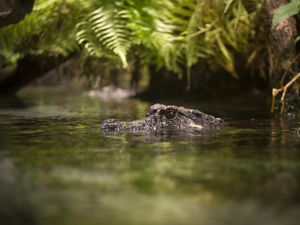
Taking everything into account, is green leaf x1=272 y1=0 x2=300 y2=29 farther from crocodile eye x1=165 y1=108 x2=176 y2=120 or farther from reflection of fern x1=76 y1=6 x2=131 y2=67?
reflection of fern x1=76 y1=6 x2=131 y2=67

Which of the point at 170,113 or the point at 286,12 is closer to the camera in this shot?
the point at 170,113

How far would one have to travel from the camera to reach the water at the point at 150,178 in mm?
937

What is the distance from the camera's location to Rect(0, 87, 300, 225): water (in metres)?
0.94

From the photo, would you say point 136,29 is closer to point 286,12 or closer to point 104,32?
point 104,32

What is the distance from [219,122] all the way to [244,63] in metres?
2.65

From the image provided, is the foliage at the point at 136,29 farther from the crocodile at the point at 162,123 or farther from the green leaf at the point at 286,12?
the crocodile at the point at 162,123

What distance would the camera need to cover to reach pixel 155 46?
4.28m

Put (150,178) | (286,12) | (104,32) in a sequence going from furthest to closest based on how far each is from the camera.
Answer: (104,32) < (286,12) < (150,178)

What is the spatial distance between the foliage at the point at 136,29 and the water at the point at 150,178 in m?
1.94

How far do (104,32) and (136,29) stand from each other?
0.33 metres

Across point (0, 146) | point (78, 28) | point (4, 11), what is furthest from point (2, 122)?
point (78, 28)

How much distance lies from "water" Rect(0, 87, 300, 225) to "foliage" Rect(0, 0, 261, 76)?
6.36ft

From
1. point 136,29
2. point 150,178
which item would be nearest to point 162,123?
point 150,178

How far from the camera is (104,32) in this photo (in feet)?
12.7
